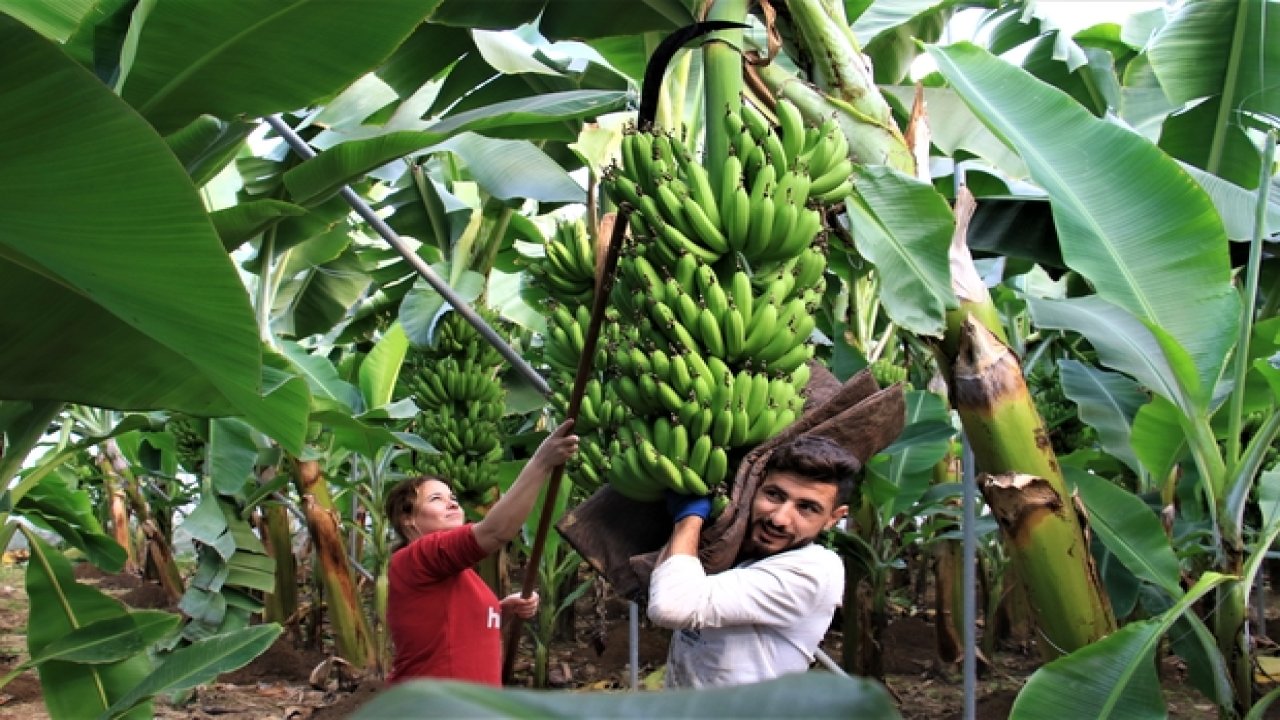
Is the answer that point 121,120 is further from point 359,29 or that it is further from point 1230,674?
point 1230,674

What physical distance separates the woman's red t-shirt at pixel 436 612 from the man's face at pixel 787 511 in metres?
0.86

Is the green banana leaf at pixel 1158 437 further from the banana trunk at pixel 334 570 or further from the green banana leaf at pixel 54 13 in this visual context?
the banana trunk at pixel 334 570

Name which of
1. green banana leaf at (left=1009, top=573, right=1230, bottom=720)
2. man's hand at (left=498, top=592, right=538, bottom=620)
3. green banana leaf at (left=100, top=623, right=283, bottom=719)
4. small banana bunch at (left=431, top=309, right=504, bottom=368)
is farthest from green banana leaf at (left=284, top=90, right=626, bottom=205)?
small banana bunch at (left=431, top=309, right=504, bottom=368)

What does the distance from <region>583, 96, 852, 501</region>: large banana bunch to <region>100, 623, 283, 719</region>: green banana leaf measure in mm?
1467

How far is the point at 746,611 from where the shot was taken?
1430mm

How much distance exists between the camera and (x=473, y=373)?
147 inches

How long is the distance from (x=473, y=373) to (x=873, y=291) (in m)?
1.46

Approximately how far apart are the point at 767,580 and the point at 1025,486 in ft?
2.09

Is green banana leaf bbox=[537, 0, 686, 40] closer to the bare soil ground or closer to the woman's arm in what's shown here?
the woman's arm

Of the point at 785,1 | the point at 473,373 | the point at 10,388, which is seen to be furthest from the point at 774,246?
the point at 473,373

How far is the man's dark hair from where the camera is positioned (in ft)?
4.60

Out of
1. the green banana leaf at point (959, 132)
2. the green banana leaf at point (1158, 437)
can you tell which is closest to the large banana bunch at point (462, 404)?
the green banana leaf at point (959, 132)

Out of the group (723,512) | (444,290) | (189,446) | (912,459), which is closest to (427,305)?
(444,290)

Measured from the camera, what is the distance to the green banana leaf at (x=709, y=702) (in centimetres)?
32
